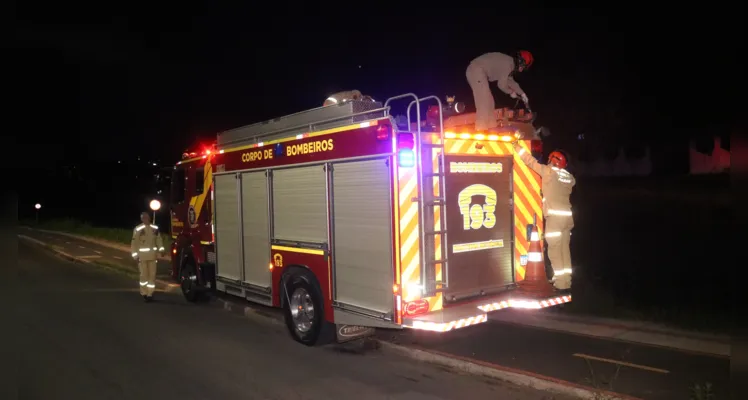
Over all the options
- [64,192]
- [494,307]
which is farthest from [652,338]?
[64,192]

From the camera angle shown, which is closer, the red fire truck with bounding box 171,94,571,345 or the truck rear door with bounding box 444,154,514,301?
the red fire truck with bounding box 171,94,571,345

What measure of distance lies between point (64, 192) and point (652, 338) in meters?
64.3

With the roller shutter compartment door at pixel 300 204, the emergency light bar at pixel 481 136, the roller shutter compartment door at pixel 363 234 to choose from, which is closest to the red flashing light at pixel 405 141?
the roller shutter compartment door at pixel 363 234

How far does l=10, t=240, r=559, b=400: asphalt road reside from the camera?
5.40 meters

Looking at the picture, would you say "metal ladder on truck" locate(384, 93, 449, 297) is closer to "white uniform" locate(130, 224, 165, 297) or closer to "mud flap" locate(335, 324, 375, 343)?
"mud flap" locate(335, 324, 375, 343)

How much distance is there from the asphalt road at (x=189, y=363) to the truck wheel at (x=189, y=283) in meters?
0.22

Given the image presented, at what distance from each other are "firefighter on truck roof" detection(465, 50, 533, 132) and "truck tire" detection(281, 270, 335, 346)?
2656mm

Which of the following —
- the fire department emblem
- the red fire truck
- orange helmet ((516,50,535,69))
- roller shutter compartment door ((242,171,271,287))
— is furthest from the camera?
the fire department emblem

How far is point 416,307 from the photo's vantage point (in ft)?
17.7

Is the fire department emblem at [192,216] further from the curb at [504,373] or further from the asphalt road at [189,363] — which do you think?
the curb at [504,373]

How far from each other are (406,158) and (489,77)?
1.96 meters

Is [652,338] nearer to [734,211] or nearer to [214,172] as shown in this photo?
[734,211]

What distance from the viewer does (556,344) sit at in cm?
644

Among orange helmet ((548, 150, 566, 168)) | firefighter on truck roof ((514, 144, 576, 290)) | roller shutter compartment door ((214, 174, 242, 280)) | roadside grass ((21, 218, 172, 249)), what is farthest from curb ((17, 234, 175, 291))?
orange helmet ((548, 150, 566, 168))
